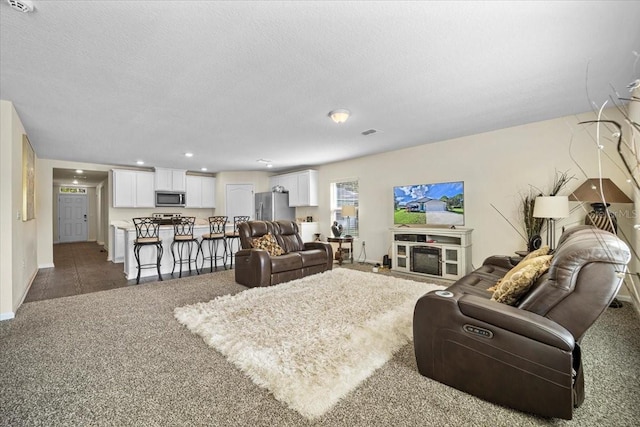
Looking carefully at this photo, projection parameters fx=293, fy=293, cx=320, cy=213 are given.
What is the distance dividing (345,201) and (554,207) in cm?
407

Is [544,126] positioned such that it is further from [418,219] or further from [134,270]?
[134,270]

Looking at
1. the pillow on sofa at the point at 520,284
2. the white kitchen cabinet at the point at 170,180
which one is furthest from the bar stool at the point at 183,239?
the pillow on sofa at the point at 520,284

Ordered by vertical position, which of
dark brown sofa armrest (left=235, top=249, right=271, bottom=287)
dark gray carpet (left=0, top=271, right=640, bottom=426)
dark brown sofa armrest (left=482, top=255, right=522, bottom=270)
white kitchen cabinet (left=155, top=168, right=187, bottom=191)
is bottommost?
dark gray carpet (left=0, top=271, right=640, bottom=426)

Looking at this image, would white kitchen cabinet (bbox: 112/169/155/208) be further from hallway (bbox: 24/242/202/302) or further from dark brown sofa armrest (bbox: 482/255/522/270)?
dark brown sofa armrest (bbox: 482/255/522/270)

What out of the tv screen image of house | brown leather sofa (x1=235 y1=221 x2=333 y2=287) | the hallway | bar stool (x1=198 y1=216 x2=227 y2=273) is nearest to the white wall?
the tv screen image of house

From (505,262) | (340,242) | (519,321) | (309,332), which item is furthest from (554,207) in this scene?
(340,242)

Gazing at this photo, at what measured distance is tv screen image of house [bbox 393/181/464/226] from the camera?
492 centimetres

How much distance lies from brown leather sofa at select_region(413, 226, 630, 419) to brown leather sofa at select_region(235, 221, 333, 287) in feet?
8.71

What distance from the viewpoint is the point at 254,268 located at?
417 cm

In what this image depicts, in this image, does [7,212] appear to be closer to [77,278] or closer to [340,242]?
[77,278]

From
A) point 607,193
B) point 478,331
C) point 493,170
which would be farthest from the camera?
point 493,170

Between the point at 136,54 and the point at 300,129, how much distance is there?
2321mm

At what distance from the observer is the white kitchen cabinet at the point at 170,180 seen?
753 cm

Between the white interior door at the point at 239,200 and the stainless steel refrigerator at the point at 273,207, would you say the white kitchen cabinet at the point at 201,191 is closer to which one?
the white interior door at the point at 239,200
